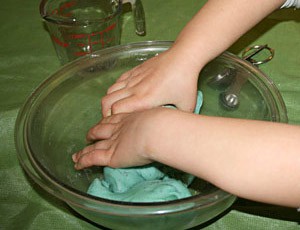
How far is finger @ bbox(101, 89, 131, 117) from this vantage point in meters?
0.54

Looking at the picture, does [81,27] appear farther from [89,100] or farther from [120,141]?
[120,141]

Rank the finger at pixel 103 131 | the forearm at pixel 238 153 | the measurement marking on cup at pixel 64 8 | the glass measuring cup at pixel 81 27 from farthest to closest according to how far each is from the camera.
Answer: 1. the measurement marking on cup at pixel 64 8
2. the glass measuring cup at pixel 81 27
3. the finger at pixel 103 131
4. the forearm at pixel 238 153

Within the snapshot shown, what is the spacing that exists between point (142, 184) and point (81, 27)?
1.16 feet

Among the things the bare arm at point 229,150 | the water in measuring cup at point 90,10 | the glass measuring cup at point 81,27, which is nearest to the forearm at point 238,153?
the bare arm at point 229,150

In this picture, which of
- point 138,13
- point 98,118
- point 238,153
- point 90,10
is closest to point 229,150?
point 238,153

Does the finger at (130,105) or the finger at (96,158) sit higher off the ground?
the finger at (130,105)

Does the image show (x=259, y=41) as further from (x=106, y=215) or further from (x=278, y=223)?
(x=106, y=215)

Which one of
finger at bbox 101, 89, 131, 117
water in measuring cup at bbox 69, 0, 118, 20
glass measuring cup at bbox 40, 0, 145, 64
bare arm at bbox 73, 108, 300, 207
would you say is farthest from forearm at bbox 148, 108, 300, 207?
water in measuring cup at bbox 69, 0, 118, 20

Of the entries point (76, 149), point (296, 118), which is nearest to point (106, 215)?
point (76, 149)

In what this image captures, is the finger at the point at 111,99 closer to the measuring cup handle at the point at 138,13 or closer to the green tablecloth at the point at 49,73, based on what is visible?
the green tablecloth at the point at 49,73

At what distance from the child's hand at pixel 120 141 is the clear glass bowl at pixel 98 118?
5cm

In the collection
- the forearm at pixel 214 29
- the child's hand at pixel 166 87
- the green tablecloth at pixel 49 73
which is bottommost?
the green tablecloth at pixel 49 73

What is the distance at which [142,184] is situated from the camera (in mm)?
490

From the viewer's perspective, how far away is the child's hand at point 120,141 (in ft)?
1.42
